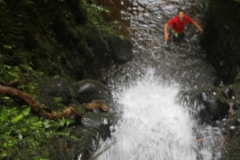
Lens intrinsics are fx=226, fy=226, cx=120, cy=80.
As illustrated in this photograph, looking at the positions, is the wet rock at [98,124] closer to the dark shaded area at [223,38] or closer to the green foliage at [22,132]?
the green foliage at [22,132]

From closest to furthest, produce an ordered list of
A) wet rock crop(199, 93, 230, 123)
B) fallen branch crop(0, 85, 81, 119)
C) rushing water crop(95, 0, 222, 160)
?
fallen branch crop(0, 85, 81, 119) → rushing water crop(95, 0, 222, 160) → wet rock crop(199, 93, 230, 123)

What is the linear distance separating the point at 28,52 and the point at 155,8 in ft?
24.3

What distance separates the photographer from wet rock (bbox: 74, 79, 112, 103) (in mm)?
4613

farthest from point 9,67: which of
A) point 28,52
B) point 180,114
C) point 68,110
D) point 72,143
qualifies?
point 180,114

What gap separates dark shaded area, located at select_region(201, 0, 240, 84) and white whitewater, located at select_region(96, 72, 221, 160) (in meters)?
2.18

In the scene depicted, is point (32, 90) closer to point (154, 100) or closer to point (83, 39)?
point (83, 39)

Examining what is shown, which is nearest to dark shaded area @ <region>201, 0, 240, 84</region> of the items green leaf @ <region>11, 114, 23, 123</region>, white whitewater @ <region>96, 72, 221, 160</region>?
white whitewater @ <region>96, 72, 221, 160</region>

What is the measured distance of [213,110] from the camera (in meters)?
4.82

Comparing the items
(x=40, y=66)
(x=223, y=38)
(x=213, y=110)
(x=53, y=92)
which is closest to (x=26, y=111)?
(x=53, y=92)

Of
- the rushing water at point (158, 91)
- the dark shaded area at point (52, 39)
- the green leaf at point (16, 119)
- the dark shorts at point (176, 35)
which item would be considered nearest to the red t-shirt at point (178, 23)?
the dark shorts at point (176, 35)

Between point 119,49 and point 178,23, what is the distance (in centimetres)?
231

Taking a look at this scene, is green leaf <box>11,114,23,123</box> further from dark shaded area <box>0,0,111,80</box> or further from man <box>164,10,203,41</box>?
man <box>164,10,203,41</box>

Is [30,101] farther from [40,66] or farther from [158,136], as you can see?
[158,136]

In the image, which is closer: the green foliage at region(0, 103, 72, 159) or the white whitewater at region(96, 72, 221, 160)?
the green foliage at region(0, 103, 72, 159)
